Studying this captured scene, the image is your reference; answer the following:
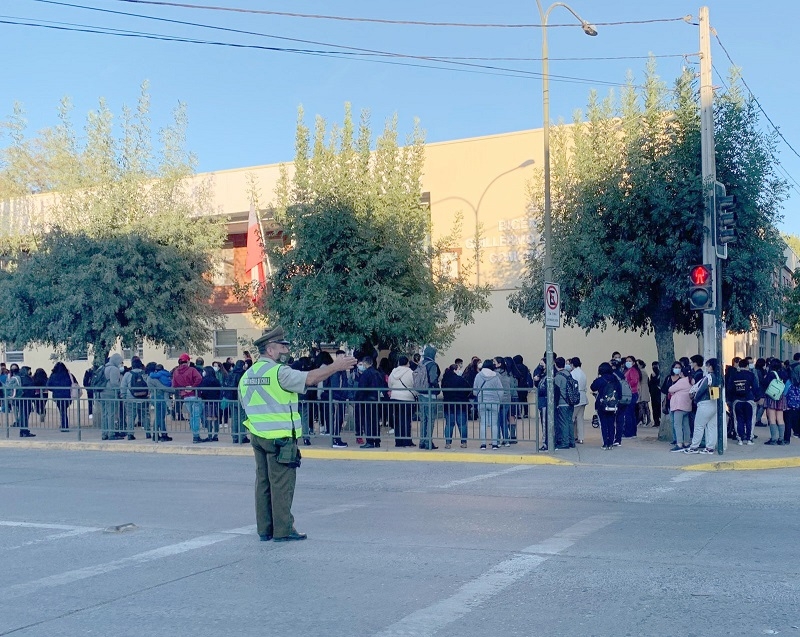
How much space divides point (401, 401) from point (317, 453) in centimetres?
182

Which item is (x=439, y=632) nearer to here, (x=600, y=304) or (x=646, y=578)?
(x=646, y=578)

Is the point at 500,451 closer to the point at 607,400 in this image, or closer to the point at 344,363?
the point at 607,400

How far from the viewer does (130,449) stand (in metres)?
18.6

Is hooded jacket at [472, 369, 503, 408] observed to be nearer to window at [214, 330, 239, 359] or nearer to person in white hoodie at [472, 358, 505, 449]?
person in white hoodie at [472, 358, 505, 449]

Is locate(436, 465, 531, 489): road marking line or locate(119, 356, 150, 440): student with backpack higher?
locate(119, 356, 150, 440): student with backpack

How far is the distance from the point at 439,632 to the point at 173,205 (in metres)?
19.7

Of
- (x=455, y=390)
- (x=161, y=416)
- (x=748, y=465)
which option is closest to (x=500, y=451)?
(x=455, y=390)

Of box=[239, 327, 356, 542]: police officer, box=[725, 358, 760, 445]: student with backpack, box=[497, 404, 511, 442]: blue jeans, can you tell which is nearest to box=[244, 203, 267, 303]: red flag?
box=[497, 404, 511, 442]: blue jeans

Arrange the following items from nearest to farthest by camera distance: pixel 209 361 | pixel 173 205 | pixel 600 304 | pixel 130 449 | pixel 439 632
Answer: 1. pixel 439 632
2. pixel 600 304
3. pixel 130 449
4. pixel 173 205
5. pixel 209 361

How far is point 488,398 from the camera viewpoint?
55.4 ft

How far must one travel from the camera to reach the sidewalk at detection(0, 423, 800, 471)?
14.8 meters

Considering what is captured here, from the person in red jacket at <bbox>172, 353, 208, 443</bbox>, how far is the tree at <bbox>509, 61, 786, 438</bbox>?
783 cm

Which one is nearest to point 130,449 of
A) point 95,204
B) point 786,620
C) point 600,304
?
point 95,204

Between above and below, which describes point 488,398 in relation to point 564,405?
above
